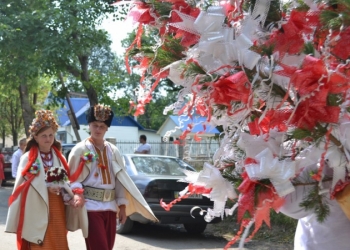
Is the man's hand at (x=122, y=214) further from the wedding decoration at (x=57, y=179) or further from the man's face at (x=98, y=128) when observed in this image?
the man's face at (x=98, y=128)

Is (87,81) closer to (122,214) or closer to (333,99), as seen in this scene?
(122,214)

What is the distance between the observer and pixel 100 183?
584 centimetres

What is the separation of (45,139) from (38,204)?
26.0 inches

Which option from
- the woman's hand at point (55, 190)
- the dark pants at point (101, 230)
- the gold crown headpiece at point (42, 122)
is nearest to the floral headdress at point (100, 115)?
the gold crown headpiece at point (42, 122)

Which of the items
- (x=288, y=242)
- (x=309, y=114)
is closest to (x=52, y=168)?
(x=309, y=114)

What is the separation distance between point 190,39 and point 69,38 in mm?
13022

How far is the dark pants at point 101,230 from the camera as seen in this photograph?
5637 mm

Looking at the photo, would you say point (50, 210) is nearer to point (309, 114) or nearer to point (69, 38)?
point (309, 114)

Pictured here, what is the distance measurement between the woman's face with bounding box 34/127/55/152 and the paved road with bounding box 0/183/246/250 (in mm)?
3644

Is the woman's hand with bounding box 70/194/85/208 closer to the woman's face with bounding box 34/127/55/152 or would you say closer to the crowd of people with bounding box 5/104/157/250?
the crowd of people with bounding box 5/104/157/250

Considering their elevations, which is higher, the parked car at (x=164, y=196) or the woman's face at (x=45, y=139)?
the woman's face at (x=45, y=139)

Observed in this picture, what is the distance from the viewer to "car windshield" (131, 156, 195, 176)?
10617 mm

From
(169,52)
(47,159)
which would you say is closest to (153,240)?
(47,159)

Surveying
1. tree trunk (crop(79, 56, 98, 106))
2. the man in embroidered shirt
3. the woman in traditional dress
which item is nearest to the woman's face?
the woman in traditional dress
